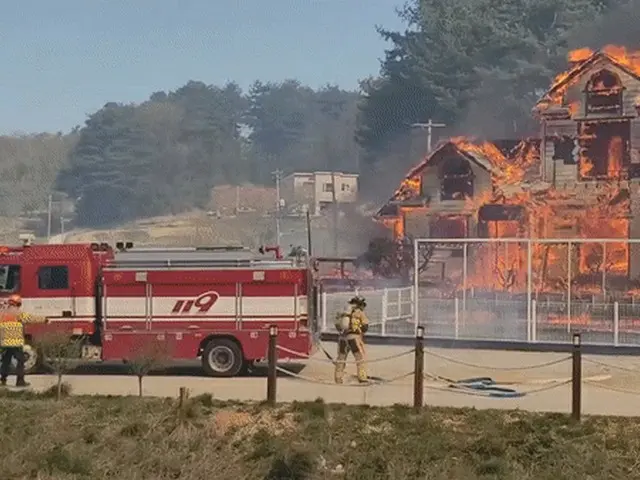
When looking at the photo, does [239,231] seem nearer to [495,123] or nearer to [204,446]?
[495,123]

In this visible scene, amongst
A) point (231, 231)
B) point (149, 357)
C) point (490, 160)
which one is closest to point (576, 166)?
point (490, 160)

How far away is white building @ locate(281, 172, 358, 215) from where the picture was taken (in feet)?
334

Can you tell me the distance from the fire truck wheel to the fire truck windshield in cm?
394

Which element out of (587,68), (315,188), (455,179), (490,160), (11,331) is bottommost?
(11,331)

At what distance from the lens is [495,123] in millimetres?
74312

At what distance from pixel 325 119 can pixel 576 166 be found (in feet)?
390

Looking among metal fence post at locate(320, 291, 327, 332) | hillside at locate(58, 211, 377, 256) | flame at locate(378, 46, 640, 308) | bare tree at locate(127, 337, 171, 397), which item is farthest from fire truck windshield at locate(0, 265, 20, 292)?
hillside at locate(58, 211, 377, 256)

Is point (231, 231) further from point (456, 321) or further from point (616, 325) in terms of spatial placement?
point (616, 325)

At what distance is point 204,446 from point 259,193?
109 metres

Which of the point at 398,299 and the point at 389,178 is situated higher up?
the point at 389,178

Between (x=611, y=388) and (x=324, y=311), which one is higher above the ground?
(x=324, y=311)

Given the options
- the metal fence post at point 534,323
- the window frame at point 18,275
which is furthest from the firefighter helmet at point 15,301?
the metal fence post at point 534,323

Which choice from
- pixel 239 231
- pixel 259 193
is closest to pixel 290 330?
pixel 239 231

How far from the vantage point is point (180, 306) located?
2144 centimetres
